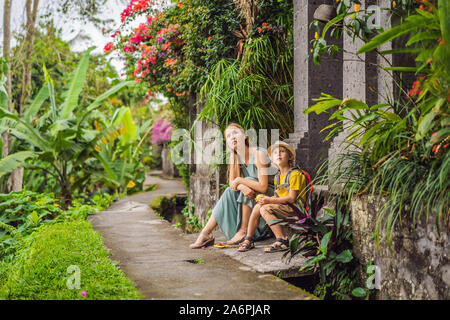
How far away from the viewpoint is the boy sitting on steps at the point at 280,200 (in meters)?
3.93

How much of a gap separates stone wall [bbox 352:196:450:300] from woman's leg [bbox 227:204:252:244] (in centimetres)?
154

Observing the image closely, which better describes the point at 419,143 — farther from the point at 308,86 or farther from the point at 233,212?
the point at 233,212

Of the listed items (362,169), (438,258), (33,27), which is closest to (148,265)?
(362,169)

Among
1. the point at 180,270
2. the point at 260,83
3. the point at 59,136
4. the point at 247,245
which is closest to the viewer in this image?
the point at 180,270

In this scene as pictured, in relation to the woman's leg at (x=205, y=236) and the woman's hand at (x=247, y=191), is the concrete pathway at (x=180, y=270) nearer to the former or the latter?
the woman's leg at (x=205, y=236)

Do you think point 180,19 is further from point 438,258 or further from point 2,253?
point 438,258

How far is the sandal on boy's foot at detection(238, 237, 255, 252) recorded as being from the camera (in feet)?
13.4

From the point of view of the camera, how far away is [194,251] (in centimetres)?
429

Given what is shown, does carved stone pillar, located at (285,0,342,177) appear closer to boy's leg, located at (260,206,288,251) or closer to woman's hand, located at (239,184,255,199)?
woman's hand, located at (239,184,255,199)

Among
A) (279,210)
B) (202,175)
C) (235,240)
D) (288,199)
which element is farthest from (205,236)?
(202,175)

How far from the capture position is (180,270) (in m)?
3.43

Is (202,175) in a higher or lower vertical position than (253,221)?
higher

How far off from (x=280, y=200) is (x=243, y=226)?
28.6 inches

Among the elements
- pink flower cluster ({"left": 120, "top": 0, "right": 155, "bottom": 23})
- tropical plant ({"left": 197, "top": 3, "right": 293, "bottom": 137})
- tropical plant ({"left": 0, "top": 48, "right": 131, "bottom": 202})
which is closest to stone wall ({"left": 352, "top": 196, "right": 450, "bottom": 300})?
tropical plant ({"left": 197, "top": 3, "right": 293, "bottom": 137})
